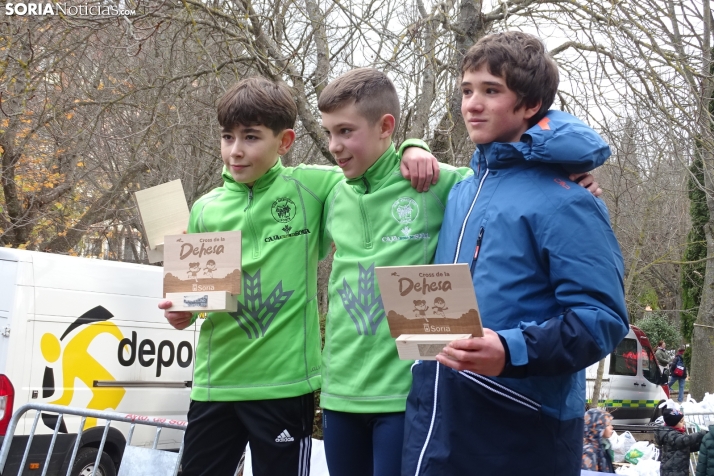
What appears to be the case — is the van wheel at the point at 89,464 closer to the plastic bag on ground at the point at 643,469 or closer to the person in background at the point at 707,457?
the plastic bag on ground at the point at 643,469

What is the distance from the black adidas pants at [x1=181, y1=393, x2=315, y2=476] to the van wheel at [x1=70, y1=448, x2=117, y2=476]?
15.2 feet

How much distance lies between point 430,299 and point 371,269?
0.61 metres

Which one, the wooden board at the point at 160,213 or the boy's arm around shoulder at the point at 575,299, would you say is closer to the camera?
the boy's arm around shoulder at the point at 575,299

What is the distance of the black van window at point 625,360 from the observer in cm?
1523

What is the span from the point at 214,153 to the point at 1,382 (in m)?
3.84

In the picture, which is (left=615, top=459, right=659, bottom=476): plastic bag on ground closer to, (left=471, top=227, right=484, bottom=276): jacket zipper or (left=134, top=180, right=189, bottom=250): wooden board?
(left=134, top=180, right=189, bottom=250): wooden board

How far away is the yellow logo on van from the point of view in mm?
6816

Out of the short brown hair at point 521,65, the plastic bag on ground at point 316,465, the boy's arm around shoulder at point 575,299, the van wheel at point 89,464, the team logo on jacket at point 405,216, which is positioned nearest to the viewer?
the boy's arm around shoulder at point 575,299

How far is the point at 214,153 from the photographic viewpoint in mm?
9414

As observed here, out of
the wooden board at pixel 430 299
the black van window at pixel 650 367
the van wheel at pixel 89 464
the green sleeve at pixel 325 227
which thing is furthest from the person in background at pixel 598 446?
the black van window at pixel 650 367

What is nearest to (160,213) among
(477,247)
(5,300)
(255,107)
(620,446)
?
(255,107)

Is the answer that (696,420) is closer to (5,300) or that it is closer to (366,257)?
(5,300)

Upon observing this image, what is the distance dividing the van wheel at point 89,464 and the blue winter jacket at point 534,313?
5.72 meters

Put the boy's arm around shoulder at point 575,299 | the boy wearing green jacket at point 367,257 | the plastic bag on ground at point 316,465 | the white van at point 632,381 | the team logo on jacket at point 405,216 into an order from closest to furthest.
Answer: the boy's arm around shoulder at point 575,299, the boy wearing green jacket at point 367,257, the team logo on jacket at point 405,216, the plastic bag on ground at point 316,465, the white van at point 632,381
